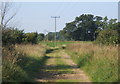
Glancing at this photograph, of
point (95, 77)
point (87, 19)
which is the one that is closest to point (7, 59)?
point (95, 77)

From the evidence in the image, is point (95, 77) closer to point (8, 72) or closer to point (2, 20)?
point (8, 72)

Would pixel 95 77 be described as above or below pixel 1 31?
below

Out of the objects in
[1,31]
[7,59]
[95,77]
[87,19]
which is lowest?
[95,77]

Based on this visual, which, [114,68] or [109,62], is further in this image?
[109,62]

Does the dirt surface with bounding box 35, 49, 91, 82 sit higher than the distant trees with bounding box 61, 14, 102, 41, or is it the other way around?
the distant trees with bounding box 61, 14, 102, 41

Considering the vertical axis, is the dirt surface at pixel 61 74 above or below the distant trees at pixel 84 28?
below

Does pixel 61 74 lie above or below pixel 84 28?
below

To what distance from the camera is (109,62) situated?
1282 centimetres

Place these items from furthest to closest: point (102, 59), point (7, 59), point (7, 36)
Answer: point (7, 36) → point (102, 59) → point (7, 59)

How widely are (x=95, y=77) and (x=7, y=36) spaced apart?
7.27 metres

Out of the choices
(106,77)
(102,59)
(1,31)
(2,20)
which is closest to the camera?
(106,77)

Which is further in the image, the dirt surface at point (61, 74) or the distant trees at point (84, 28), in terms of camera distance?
the distant trees at point (84, 28)

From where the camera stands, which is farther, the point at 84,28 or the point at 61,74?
the point at 84,28

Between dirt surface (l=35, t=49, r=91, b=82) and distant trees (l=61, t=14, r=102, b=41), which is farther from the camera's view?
distant trees (l=61, t=14, r=102, b=41)
